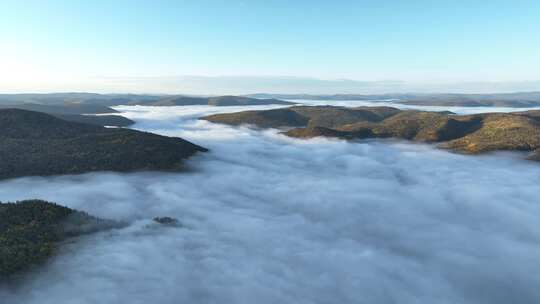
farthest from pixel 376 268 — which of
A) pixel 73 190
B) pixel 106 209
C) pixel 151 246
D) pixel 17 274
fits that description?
pixel 73 190

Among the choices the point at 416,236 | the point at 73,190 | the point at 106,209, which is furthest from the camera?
the point at 73,190

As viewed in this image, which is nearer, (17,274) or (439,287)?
(17,274)

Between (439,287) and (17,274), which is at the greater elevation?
(17,274)

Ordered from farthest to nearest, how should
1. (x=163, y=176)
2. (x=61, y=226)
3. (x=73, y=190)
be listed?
(x=163, y=176)
(x=73, y=190)
(x=61, y=226)

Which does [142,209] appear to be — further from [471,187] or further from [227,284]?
[471,187]

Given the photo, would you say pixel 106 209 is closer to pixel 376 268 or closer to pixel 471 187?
pixel 376 268

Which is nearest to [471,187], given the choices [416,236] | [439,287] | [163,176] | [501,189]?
[501,189]
